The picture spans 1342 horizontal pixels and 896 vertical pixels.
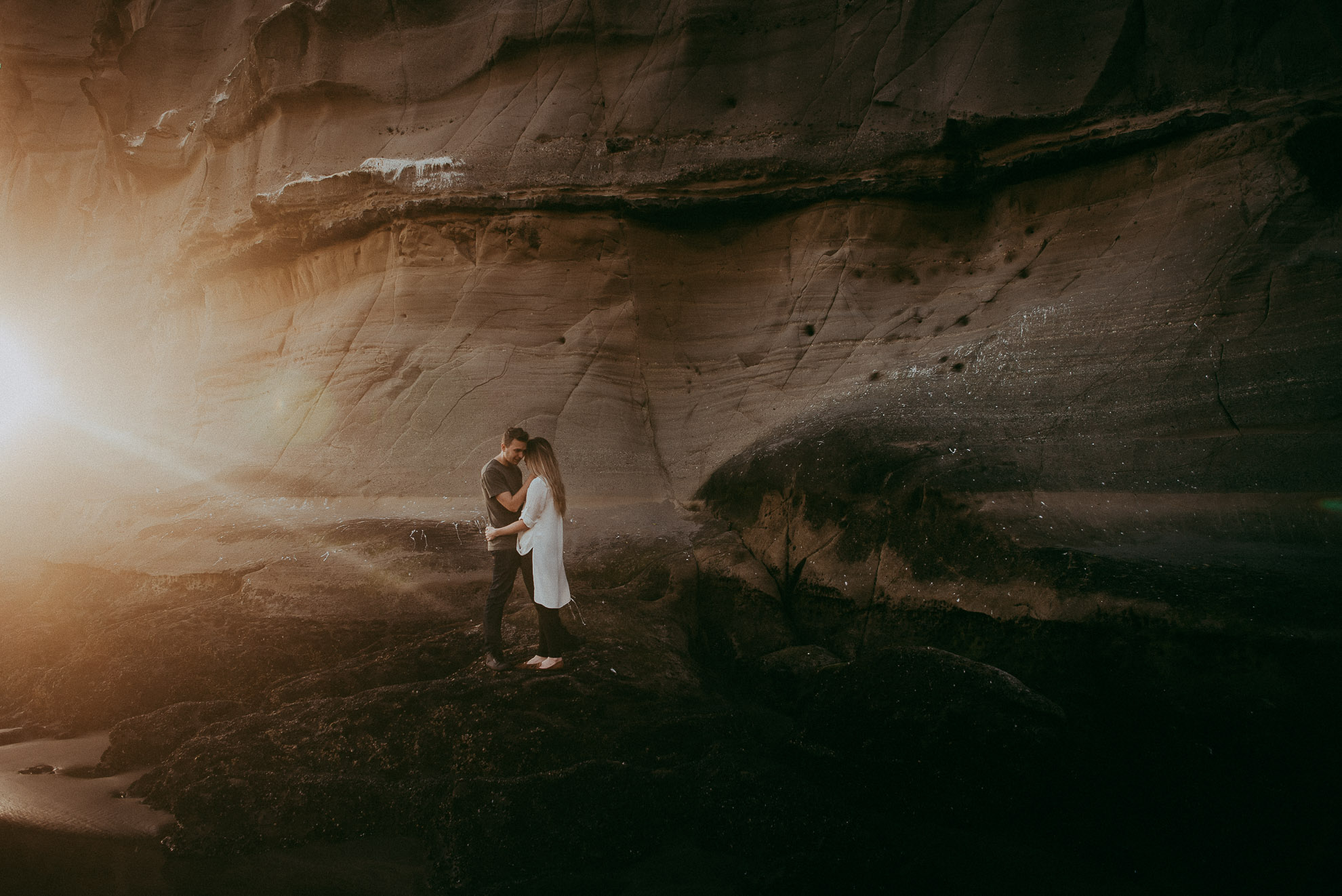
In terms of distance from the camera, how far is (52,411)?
12547 millimetres

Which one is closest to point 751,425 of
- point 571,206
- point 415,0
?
point 571,206

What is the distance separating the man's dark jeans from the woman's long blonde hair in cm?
43

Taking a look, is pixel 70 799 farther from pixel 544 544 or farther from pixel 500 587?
pixel 544 544

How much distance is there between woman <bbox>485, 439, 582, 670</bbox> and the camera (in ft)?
15.5

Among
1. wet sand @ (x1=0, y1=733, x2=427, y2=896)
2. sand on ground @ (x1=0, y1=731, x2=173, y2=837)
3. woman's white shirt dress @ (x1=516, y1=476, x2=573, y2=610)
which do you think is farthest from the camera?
woman's white shirt dress @ (x1=516, y1=476, x2=573, y2=610)

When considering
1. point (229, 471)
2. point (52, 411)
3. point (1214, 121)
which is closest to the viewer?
point (1214, 121)

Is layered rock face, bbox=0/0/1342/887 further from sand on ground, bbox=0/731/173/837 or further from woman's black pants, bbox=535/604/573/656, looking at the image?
woman's black pants, bbox=535/604/573/656

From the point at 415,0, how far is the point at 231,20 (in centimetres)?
450

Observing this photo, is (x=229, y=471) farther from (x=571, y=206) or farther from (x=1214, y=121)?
(x=1214, y=121)

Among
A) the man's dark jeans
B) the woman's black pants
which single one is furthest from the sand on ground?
the woman's black pants

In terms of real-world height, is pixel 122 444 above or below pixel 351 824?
above

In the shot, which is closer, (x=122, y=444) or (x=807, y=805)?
(x=807, y=805)

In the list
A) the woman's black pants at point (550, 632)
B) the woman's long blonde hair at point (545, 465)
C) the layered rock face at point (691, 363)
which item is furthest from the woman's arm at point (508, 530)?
the layered rock face at point (691, 363)

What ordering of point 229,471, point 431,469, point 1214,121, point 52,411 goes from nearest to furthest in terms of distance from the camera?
point 1214,121, point 431,469, point 229,471, point 52,411
